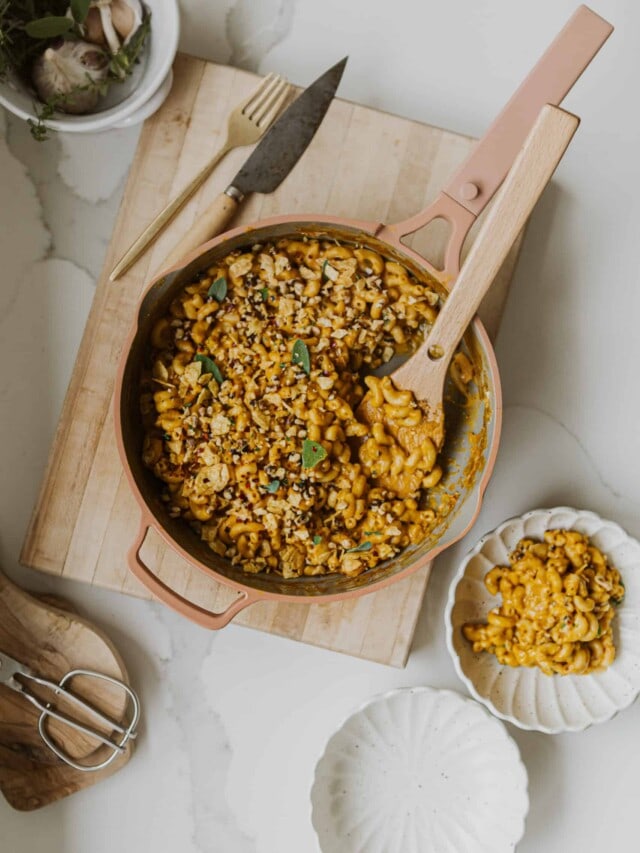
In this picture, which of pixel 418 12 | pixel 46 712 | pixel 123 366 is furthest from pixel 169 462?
pixel 418 12

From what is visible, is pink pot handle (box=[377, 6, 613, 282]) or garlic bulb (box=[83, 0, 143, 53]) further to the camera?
garlic bulb (box=[83, 0, 143, 53])

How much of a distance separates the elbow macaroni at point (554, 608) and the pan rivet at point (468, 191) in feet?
2.10

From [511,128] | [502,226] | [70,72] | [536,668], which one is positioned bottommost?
[536,668]

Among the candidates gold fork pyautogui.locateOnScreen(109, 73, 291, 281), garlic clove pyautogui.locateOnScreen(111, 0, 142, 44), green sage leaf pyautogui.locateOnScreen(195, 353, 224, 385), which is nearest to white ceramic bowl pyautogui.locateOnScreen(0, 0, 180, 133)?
garlic clove pyautogui.locateOnScreen(111, 0, 142, 44)

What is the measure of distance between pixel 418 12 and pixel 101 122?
2.22 ft

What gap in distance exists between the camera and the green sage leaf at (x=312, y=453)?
1401 millimetres

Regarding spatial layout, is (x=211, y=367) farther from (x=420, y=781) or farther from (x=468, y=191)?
(x=420, y=781)

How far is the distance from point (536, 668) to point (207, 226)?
104 centimetres

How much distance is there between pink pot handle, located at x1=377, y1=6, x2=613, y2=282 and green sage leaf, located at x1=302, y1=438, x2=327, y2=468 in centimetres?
36

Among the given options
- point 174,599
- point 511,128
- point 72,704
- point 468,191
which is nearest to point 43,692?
point 72,704

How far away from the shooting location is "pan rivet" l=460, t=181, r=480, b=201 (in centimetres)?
133

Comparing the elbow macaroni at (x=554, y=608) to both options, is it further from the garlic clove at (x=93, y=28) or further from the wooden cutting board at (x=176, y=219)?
the garlic clove at (x=93, y=28)

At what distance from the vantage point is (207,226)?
1.45m

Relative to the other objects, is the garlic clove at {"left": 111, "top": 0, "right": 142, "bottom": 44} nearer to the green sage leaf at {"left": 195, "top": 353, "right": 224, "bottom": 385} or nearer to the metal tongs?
the green sage leaf at {"left": 195, "top": 353, "right": 224, "bottom": 385}
